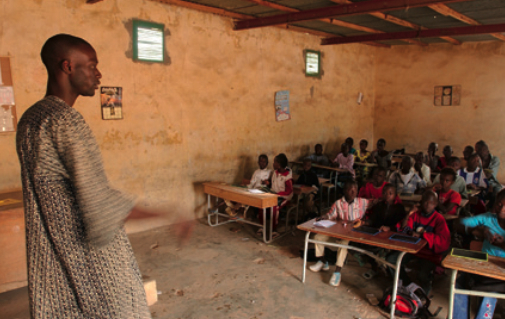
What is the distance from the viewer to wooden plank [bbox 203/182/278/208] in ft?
15.9

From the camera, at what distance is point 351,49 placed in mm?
9516

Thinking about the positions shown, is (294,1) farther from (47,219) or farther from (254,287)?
(47,219)

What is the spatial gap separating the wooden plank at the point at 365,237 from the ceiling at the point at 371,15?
290cm

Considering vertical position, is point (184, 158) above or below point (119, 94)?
below

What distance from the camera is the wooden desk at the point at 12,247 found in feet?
11.7

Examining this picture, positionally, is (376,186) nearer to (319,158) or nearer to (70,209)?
(319,158)

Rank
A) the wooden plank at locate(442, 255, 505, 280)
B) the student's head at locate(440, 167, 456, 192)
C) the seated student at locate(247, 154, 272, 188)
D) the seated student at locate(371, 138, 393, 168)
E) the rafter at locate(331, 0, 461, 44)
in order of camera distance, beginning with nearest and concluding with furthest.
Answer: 1. the wooden plank at locate(442, 255, 505, 280)
2. the student's head at locate(440, 167, 456, 192)
3. the rafter at locate(331, 0, 461, 44)
4. the seated student at locate(247, 154, 272, 188)
5. the seated student at locate(371, 138, 393, 168)

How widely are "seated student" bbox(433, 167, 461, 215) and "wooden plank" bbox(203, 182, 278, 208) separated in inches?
82.2

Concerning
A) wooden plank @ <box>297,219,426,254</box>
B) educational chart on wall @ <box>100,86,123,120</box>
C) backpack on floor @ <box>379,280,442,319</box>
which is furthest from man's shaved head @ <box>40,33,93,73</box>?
educational chart on wall @ <box>100,86,123,120</box>

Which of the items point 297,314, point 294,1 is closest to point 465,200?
point 297,314

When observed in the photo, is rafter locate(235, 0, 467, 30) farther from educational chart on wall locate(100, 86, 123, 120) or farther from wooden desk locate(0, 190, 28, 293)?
wooden desk locate(0, 190, 28, 293)

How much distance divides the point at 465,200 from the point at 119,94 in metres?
4.92

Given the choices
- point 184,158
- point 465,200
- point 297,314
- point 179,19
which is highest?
point 179,19

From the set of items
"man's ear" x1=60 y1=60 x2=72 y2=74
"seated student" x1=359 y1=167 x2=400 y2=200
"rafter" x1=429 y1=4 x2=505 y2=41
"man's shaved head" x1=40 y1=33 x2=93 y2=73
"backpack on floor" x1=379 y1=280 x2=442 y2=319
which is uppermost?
"rafter" x1=429 y1=4 x2=505 y2=41
